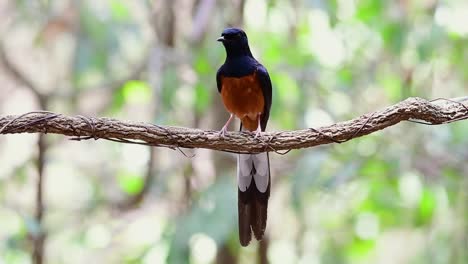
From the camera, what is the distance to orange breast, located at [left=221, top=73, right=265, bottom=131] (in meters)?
3.44

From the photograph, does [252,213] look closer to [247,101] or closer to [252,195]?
[252,195]

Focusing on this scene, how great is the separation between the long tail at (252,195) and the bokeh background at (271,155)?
81cm

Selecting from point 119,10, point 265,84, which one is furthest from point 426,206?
point 119,10

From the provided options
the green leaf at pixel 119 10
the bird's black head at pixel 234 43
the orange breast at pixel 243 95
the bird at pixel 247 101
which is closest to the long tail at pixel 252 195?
the bird at pixel 247 101

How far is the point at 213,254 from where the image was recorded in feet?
17.1

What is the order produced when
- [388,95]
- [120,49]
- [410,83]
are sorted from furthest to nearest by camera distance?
1. [388,95]
2. [410,83]
3. [120,49]

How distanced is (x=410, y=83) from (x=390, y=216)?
1.02 metres

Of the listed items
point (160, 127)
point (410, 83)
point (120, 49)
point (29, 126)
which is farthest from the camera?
point (410, 83)

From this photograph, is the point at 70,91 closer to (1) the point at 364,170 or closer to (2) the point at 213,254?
(2) the point at 213,254

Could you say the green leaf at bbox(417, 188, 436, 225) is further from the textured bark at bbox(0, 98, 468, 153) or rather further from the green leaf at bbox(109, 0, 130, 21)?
the green leaf at bbox(109, 0, 130, 21)

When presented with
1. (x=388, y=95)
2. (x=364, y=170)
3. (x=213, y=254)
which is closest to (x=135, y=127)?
(x=364, y=170)

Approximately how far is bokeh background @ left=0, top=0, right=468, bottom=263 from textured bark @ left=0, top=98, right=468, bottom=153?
163 cm

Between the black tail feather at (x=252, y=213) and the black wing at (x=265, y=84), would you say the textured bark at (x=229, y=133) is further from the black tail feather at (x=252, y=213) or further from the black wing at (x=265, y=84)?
the black wing at (x=265, y=84)

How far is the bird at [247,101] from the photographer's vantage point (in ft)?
10.9
